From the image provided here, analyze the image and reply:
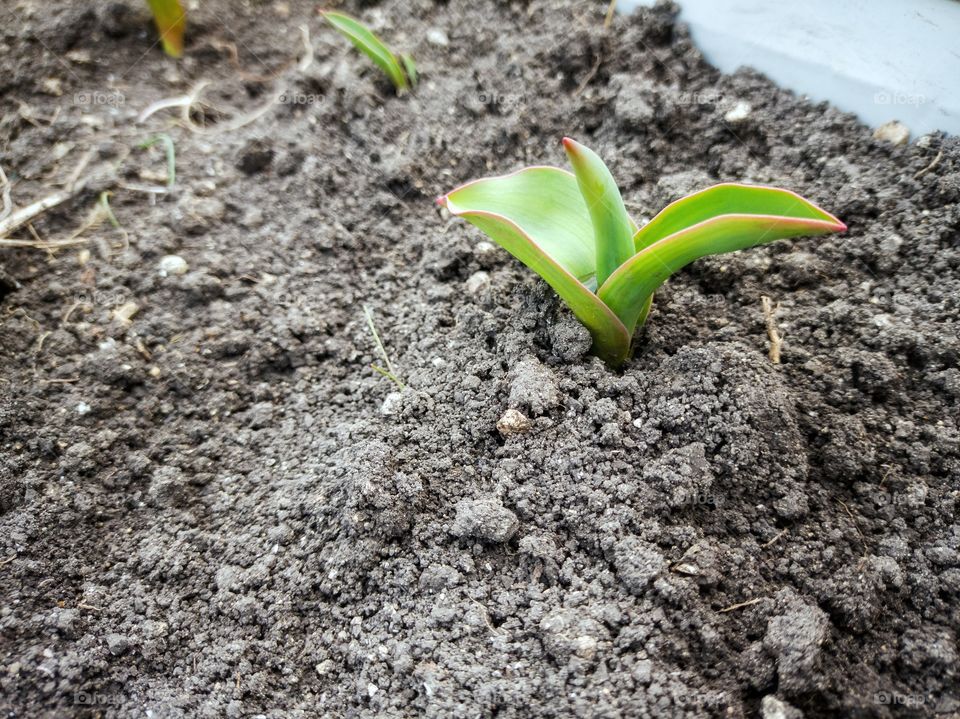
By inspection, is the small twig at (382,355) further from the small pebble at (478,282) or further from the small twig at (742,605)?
the small twig at (742,605)

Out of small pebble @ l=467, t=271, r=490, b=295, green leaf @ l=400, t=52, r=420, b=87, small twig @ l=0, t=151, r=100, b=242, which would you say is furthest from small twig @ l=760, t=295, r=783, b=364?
small twig @ l=0, t=151, r=100, b=242

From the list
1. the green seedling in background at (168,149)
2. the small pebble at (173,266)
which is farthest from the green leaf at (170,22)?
the small pebble at (173,266)

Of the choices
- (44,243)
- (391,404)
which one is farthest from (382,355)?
(44,243)

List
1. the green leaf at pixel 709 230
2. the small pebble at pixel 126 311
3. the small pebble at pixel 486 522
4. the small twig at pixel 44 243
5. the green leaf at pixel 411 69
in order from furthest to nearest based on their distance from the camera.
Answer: the green leaf at pixel 411 69
the small twig at pixel 44 243
the small pebble at pixel 126 311
the small pebble at pixel 486 522
the green leaf at pixel 709 230

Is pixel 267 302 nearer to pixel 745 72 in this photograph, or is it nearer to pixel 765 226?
pixel 765 226

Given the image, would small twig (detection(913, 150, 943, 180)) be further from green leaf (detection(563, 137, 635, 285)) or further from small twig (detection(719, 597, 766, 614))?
small twig (detection(719, 597, 766, 614))

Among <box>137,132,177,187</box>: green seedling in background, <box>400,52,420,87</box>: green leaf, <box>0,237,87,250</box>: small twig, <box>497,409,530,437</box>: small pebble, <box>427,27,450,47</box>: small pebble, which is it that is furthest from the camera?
<box>427,27,450,47</box>: small pebble
